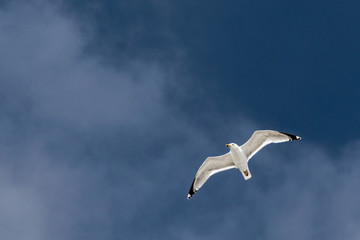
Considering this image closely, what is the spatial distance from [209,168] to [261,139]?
216 inches

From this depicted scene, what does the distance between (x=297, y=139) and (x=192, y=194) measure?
1084 centimetres

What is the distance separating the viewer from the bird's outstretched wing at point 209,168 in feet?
151

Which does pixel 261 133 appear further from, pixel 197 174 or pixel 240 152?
pixel 197 174

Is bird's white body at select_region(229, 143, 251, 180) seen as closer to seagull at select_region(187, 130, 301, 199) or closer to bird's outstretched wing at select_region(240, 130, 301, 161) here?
seagull at select_region(187, 130, 301, 199)

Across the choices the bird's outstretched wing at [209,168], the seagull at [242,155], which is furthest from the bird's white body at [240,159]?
the bird's outstretched wing at [209,168]

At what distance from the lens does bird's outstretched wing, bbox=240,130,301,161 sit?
146ft

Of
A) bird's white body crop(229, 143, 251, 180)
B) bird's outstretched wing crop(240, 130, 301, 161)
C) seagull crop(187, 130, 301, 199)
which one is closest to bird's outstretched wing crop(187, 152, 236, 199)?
seagull crop(187, 130, 301, 199)

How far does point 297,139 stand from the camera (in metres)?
44.6

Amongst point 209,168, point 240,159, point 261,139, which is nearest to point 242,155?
point 240,159

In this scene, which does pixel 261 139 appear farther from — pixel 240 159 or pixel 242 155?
pixel 240 159

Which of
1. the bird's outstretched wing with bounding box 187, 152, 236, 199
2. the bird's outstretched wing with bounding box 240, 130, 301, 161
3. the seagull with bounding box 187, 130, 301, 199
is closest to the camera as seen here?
the bird's outstretched wing with bounding box 240, 130, 301, 161

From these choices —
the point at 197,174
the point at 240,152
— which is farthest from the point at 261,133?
the point at 197,174

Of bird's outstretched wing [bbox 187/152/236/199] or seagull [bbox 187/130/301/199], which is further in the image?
bird's outstretched wing [bbox 187/152/236/199]

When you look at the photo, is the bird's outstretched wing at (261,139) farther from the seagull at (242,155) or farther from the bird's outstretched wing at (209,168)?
the bird's outstretched wing at (209,168)
